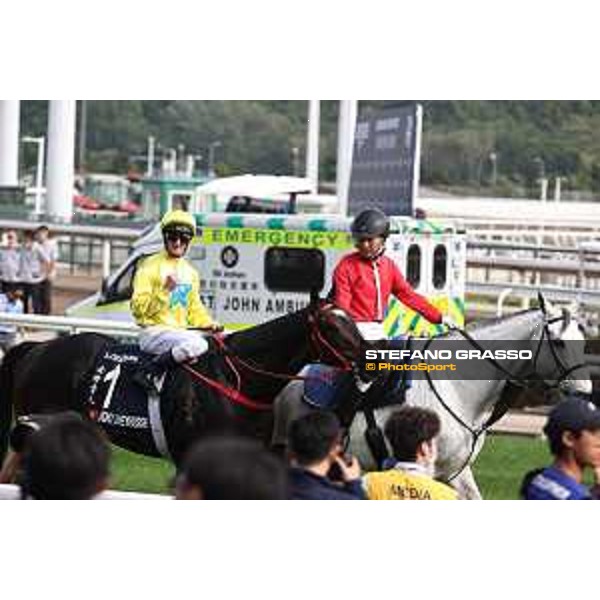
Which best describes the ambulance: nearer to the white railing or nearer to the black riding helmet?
the white railing

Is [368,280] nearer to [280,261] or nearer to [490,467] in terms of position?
[490,467]

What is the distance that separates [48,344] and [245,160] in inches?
2703

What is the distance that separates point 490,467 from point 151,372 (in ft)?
13.4

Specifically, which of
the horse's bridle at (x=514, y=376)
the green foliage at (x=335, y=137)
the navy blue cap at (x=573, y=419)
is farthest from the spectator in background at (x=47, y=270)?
the green foliage at (x=335, y=137)

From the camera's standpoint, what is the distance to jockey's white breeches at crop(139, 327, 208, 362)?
9250mm

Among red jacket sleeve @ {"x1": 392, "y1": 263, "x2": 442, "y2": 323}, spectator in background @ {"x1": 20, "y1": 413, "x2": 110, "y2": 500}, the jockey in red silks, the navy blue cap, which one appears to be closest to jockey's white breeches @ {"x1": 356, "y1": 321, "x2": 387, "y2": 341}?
the jockey in red silks

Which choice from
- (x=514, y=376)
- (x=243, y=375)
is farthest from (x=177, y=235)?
(x=514, y=376)

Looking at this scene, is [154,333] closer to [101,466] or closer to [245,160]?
[101,466]

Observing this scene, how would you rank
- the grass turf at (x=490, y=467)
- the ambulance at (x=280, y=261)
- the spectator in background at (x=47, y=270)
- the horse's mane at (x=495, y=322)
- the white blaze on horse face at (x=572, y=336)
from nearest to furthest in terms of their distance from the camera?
1. the white blaze on horse face at (x=572, y=336)
2. the horse's mane at (x=495, y=322)
3. the grass turf at (x=490, y=467)
4. the ambulance at (x=280, y=261)
5. the spectator in background at (x=47, y=270)

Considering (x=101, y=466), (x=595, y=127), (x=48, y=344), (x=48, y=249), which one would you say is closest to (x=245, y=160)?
(x=595, y=127)

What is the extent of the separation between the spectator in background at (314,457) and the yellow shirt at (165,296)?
3.87m

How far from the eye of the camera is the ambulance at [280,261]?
57.9 ft

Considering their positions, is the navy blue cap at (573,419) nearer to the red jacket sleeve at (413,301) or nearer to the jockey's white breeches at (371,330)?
the jockey's white breeches at (371,330)

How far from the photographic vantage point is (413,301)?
9805 mm
